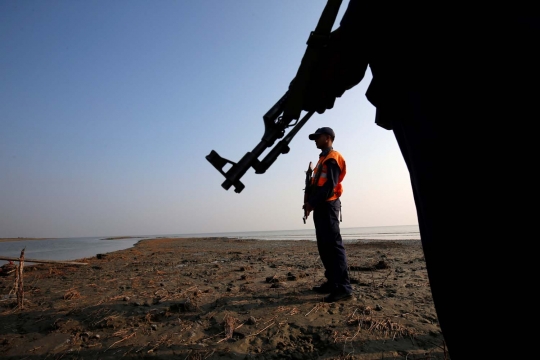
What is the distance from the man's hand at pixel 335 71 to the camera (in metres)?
1.35

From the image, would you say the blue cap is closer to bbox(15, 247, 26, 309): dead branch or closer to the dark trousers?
the dark trousers

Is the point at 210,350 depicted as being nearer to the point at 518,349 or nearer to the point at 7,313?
the point at 518,349

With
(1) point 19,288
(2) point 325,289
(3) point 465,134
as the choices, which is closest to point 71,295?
(1) point 19,288

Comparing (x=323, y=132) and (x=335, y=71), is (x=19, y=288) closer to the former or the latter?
(x=323, y=132)

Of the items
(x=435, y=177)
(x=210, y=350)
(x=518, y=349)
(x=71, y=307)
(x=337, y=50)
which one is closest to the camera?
(x=518, y=349)

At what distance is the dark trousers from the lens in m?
3.52

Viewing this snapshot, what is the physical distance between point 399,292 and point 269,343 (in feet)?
7.57

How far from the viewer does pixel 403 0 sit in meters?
0.90

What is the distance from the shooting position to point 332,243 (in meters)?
3.59

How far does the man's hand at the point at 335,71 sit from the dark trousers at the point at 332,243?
6.04 feet

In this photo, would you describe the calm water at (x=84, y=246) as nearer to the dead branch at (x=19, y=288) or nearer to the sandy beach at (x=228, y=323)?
the dead branch at (x=19, y=288)

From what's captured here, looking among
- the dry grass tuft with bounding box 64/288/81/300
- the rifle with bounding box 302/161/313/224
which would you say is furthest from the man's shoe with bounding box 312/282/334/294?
the dry grass tuft with bounding box 64/288/81/300

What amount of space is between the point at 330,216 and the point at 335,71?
237 centimetres

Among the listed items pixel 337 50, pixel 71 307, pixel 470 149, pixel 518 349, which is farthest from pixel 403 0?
pixel 71 307
